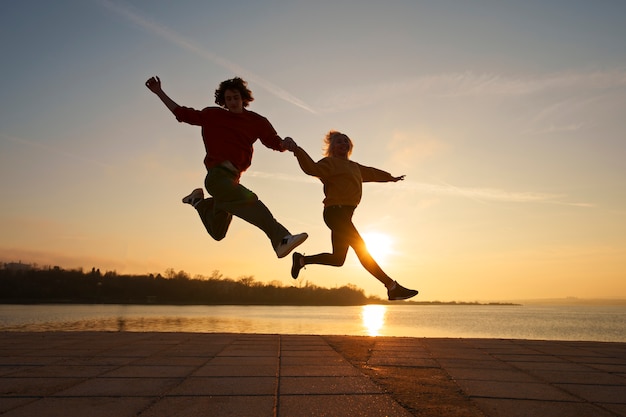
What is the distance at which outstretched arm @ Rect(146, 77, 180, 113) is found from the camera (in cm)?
600

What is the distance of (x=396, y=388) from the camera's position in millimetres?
4152

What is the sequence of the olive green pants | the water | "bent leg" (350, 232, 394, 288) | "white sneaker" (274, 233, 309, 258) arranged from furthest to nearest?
the water < "bent leg" (350, 232, 394, 288) < the olive green pants < "white sneaker" (274, 233, 309, 258)

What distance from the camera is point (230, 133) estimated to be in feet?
18.1

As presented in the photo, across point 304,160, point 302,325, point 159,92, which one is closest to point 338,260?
point 304,160

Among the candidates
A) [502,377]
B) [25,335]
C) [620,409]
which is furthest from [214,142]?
[25,335]

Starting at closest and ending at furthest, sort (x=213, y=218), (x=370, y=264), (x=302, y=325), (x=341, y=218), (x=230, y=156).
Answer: (x=230, y=156), (x=213, y=218), (x=341, y=218), (x=370, y=264), (x=302, y=325)

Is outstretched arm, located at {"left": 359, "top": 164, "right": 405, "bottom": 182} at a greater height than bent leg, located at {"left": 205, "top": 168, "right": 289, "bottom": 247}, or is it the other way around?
outstretched arm, located at {"left": 359, "top": 164, "right": 405, "bottom": 182}

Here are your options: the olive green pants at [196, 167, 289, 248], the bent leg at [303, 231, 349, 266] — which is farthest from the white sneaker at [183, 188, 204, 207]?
the bent leg at [303, 231, 349, 266]

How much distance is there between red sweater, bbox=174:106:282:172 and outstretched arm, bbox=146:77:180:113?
136 millimetres

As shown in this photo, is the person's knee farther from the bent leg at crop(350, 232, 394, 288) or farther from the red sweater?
the red sweater

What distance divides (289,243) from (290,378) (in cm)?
123

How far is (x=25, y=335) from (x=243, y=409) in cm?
636

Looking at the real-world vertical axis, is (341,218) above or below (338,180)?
below

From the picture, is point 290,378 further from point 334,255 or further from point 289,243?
point 334,255
